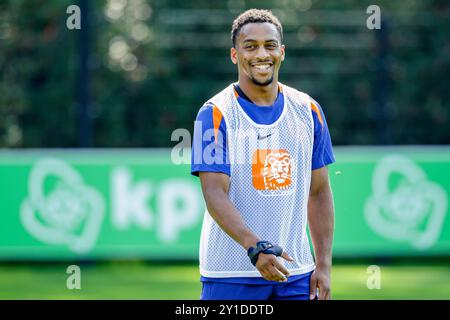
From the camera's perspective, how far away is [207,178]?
201 inches

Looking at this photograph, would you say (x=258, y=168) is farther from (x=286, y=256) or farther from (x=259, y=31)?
(x=259, y=31)

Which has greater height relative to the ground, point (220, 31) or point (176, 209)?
point (220, 31)

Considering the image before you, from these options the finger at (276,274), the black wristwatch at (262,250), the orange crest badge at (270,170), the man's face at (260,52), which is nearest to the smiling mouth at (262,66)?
the man's face at (260,52)

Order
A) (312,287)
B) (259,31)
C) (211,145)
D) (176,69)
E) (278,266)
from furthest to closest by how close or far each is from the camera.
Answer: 1. (176,69)
2. (312,287)
3. (259,31)
4. (211,145)
5. (278,266)

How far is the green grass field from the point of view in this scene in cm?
1010

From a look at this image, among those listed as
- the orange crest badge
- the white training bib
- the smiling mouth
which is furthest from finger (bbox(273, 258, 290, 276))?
the smiling mouth

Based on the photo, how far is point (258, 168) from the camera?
203 inches

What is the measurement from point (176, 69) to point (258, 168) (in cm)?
1297

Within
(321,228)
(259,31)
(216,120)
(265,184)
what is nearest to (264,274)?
(265,184)

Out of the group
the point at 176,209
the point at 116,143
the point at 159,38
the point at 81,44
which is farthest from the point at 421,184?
the point at 159,38

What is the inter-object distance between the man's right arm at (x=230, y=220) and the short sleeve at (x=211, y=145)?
37mm

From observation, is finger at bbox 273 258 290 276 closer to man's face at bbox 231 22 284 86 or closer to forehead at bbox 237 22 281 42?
man's face at bbox 231 22 284 86

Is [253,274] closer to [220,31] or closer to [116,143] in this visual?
[116,143]
